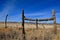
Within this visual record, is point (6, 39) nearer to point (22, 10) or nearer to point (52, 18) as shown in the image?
point (22, 10)

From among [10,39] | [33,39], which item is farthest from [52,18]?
[10,39]

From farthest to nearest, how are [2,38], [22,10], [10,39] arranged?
[22,10]
[2,38]
[10,39]

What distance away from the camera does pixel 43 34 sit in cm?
808

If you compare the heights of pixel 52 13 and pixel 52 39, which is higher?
pixel 52 13

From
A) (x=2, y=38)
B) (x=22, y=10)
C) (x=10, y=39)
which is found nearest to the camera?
(x=10, y=39)

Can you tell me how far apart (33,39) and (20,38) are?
0.71m

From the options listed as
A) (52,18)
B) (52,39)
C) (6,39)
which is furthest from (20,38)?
(52,18)

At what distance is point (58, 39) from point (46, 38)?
684 mm

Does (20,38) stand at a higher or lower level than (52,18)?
lower

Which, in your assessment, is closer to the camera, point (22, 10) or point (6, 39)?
point (6, 39)

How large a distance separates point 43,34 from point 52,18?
241 cm

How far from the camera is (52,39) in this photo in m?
7.69

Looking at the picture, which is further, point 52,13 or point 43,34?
point 52,13

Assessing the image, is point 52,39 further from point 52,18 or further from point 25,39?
point 52,18
